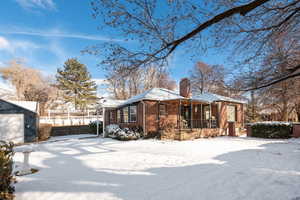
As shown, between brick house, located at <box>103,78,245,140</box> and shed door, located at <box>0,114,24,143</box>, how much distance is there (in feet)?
20.7

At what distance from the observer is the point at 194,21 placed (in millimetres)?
3701

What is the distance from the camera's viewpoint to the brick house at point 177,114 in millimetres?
12805

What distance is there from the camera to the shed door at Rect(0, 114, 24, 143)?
1118cm

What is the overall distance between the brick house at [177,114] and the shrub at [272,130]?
197 cm

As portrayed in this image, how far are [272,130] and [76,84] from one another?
103 feet

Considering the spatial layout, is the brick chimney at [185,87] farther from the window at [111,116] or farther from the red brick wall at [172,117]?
the window at [111,116]

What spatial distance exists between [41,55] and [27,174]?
1323 cm

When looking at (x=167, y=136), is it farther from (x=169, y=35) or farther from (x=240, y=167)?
(x=169, y=35)

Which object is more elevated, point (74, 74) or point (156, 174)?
point (74, 74)

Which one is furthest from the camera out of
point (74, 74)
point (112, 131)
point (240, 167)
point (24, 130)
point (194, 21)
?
point (74, 74)

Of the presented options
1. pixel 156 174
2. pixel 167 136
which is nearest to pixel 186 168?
pixel 156 174

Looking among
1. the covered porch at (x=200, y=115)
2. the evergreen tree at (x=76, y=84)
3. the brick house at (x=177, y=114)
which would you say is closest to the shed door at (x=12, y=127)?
the brick house at (x=177, y=114)

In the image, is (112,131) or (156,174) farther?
(112,131)

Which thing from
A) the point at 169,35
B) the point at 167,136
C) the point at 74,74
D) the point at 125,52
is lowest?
the point at 167,136
